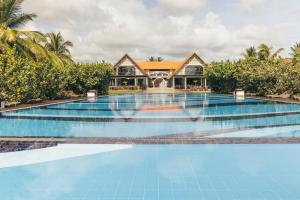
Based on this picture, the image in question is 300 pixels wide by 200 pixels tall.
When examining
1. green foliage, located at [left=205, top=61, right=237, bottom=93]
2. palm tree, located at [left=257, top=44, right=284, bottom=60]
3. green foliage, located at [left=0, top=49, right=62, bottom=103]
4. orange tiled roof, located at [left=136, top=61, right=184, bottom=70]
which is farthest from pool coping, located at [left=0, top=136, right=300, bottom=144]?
orange tiled roof, located at [left=136, top=61, right=184, bottom=70]

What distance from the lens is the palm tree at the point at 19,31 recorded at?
20.9 metres

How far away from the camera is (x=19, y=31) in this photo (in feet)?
69.1

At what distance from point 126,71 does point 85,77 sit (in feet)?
65.4

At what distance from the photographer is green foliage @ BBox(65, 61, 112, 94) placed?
28.9 m

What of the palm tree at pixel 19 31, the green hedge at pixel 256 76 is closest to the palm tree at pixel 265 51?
the green hedge at pixel 256 76

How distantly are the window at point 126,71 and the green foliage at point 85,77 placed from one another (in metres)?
16.9

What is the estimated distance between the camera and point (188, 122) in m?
11.5

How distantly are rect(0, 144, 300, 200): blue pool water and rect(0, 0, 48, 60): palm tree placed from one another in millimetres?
16621

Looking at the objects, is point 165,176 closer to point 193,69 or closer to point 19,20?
point 19,20

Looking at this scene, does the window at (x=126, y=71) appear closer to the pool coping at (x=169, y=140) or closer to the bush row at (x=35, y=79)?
the bush row at (x=35, y=79)

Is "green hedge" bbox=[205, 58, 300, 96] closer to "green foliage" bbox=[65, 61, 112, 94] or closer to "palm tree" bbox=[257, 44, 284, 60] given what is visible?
"palm tree" bbox=[257, 44, 284, 60]

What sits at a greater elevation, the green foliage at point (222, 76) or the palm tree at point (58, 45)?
the palm tree at point (58, 45)

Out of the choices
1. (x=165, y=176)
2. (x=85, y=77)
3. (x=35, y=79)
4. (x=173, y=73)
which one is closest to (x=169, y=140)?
(x=165, y=176)

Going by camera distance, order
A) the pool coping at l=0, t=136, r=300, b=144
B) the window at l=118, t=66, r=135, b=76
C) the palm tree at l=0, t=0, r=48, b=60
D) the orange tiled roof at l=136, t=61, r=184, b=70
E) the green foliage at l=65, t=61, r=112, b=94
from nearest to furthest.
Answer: the pool coping at l=0, t=136, r=300, b=144 → the palm tree at l=0, t=0, r=48, b=60 → the green foliage at l=65, t=61, r=112, b=94 → the window at l=118, t=66, r=135, b=76 → the orange tiled roof at l=136, t=61, r=184, b=70
